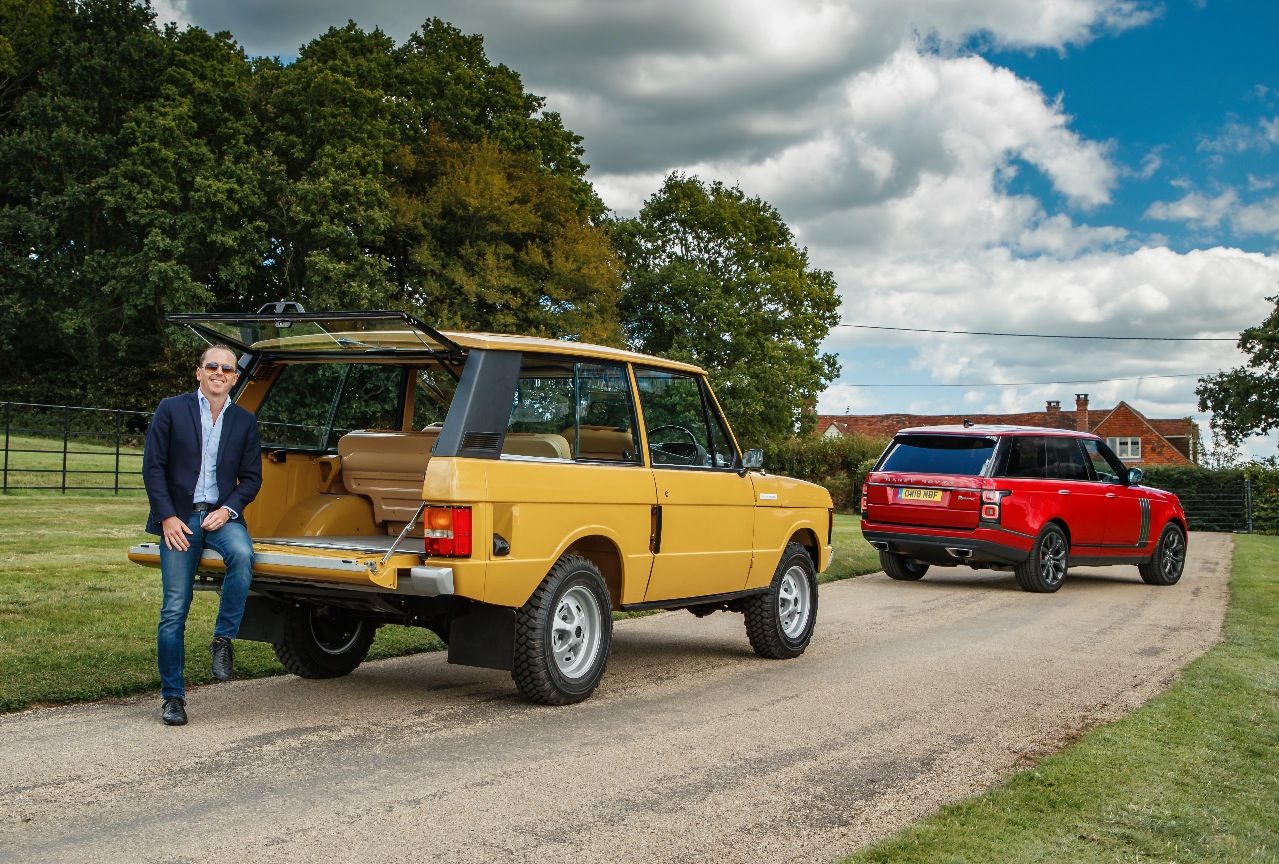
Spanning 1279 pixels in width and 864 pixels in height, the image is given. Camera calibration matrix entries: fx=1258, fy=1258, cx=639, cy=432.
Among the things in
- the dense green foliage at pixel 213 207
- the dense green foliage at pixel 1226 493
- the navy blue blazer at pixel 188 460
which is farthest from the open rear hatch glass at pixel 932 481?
the dense green foliage at pixel 213 207

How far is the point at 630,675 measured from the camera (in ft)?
28.0

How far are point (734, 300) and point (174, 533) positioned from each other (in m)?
48.7

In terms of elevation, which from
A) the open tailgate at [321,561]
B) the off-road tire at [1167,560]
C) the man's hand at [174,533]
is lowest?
the off-road tire at [1167,560]

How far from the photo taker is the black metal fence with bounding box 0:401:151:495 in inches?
974

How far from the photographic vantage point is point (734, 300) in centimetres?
5434

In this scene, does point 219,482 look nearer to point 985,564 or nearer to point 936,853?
point 936,853

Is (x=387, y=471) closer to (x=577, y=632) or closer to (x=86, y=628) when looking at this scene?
(x=577, y=632)

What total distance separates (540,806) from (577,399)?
10.2ft

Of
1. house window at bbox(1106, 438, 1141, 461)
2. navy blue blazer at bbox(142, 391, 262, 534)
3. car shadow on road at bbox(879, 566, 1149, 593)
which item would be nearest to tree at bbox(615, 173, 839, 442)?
car shadow on road at bbox(879, 566, 1149, 593)

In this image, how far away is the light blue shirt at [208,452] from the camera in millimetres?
6637

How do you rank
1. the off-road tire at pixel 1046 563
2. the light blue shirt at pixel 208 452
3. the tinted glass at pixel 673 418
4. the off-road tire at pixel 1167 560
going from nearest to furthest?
the light blue shirt at pixel 208 452 → the tinted glass at pixel 673 418 → the off-road tire at pixel 1046 563 → the off-road tire at pixel 1167 560

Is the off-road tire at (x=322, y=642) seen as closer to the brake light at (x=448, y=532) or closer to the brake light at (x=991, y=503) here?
the brake light at (x=448, y=532)

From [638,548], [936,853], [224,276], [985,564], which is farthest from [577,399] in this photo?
[224,276]

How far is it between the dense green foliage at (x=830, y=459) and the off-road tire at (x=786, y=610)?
36.7 meters
